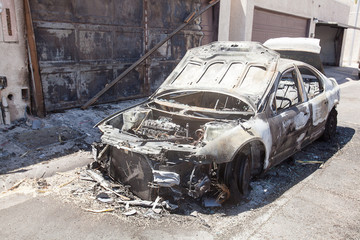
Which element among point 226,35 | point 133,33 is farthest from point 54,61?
point 226,35

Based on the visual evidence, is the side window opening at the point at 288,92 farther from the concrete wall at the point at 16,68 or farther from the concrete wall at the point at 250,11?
the concrete wall at the point at 250,11

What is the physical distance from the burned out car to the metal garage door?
3.00 metres

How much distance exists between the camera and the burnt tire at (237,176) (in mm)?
3928

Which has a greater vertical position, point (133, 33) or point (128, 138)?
point (133, 33)

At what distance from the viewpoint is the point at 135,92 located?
889cm

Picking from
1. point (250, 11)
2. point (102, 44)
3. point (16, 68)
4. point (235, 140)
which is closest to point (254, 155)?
point (235, 140)

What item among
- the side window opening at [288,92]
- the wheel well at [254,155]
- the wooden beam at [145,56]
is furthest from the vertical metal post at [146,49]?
the wheel well at [254,155]

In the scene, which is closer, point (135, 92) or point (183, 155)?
point (183, 155)

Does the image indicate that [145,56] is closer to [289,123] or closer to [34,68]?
[34,68]

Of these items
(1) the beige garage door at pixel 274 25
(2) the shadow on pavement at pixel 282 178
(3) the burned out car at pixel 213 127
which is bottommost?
(2) the shadow on pavement at pixel 282 178

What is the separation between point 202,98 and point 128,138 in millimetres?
1940

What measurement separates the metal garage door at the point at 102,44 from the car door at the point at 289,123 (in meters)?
4.56

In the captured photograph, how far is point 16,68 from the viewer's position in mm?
6312

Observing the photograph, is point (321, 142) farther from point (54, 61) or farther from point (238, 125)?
point (54, 61)
